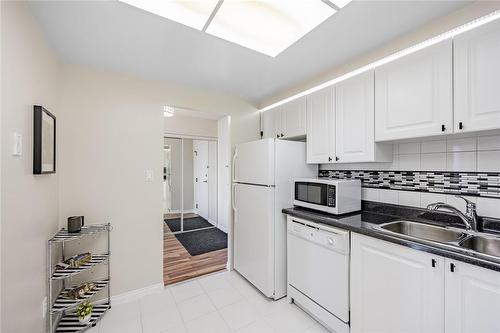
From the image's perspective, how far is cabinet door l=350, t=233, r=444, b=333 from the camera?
1235 millimetres

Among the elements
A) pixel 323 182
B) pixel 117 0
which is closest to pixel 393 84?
pixel 323 182

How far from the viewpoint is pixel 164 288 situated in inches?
96.5

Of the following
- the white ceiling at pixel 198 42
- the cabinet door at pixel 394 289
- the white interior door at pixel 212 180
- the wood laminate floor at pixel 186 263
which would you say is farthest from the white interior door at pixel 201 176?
the cabinet door at pixel 394 289

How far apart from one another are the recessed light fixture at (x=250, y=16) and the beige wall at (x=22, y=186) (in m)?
0.65

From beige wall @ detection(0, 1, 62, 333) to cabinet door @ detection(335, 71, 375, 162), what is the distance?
2.24 metres

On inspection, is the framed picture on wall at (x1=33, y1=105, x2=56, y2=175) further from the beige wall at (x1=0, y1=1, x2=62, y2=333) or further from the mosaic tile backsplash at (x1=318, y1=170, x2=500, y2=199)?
the mosaic tile backsplash at (x1=318, y1=170, x2=500, y2=199)

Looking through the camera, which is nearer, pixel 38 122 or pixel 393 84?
pixel 38 122

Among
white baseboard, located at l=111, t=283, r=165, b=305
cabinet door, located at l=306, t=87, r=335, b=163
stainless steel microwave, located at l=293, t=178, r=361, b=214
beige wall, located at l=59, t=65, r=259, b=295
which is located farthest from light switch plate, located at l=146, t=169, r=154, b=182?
cabinet door, located at l=306, t=87, r=335, b=163

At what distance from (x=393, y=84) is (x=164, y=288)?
2.95 meters

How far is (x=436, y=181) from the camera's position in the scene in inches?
67.6

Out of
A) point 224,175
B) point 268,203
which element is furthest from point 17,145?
point 224,175

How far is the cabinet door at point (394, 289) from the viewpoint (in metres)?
1.24

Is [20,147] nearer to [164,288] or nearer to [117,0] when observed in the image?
[117,0]

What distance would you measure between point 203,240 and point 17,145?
10.2ft
